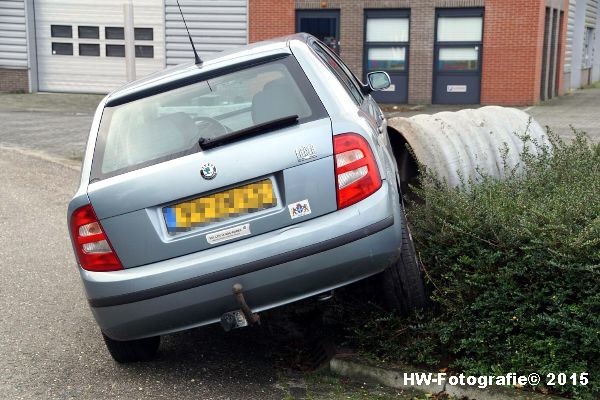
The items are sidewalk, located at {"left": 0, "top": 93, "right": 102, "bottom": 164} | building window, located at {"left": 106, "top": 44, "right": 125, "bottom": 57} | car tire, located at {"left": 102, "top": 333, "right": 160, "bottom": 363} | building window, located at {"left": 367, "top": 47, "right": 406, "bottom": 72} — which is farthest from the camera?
building window, located at {"left": 106, "top": 44, "right": 125, "bottom": 57}

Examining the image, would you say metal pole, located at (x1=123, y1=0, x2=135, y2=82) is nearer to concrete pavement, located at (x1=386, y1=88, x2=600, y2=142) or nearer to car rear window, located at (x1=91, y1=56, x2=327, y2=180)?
concrete pavement, located at (x1=386, y1=88, x2=600, y2=142)

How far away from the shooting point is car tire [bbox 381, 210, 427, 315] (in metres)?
4.22

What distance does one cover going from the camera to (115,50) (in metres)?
25.2

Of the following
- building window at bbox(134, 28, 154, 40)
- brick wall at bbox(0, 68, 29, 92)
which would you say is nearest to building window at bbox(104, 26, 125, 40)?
building window at bbox(134, 28, 154, 40)

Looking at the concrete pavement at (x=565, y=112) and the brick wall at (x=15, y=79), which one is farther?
the brick wall at (x=15, y=79)

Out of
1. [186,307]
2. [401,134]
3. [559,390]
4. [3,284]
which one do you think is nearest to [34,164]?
[3,284]

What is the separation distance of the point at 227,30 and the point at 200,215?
20392 millimetres

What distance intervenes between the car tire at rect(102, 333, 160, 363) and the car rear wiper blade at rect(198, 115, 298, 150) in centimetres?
136


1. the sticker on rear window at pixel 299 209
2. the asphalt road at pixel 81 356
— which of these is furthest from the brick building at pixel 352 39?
the sticker on rear window at pixel 299 209

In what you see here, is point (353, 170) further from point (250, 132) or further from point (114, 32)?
point (114, 32)

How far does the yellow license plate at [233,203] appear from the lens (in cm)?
380

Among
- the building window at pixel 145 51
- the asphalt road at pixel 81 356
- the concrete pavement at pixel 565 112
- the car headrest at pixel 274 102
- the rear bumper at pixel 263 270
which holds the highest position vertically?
the building window at pixel 145 51

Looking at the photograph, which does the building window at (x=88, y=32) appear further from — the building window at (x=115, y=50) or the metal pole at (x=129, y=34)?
the metal pole at (x=129, y=34)

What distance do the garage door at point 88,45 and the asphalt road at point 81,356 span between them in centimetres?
1851
